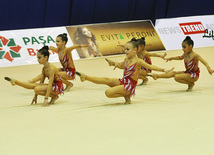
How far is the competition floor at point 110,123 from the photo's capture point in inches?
144

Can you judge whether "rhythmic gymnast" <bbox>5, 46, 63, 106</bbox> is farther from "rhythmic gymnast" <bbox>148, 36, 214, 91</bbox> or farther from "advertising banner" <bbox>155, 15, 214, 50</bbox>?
"advertising banner" <bbox>155, 15, 214, 50</bbox>

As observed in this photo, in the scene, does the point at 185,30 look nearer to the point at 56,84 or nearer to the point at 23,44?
the point at 23,44

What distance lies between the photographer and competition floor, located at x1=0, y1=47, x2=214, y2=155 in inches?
144

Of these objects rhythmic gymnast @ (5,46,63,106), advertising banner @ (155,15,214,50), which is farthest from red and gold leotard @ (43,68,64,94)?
advertising banner @ (155,15,214,50)

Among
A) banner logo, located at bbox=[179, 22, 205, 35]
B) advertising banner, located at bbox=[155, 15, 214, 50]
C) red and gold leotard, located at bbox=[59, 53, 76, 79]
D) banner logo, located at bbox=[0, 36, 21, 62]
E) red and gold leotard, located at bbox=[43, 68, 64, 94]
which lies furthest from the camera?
banner logo, located at bbox=[179, 22, 205, 35]

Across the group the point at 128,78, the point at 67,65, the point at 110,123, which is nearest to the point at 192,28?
the point at 67,65

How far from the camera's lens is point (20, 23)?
36.4ft

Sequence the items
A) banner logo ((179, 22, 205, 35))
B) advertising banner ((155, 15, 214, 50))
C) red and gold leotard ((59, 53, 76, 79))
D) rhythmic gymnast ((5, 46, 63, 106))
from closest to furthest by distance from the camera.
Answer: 1. rhythmic gymnast ((5, 46, 63, 106))
2. red and gold leotard ((59, 53, 76, 79))
3. advertising banner ((155, 15, 214, 50))
4. banner logo ((179, 22, 205, 35))

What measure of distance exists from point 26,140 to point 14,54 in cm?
641

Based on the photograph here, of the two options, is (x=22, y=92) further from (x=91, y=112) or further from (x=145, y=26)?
(x=145, y=26)

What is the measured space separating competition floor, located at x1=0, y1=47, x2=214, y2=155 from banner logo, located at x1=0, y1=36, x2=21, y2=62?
10.0ft

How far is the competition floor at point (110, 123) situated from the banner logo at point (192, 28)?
18.7ft

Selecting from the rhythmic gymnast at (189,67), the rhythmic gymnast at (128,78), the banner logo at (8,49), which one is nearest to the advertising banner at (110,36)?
the banner logo at (8,49)

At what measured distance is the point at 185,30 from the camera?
40.7 ft
